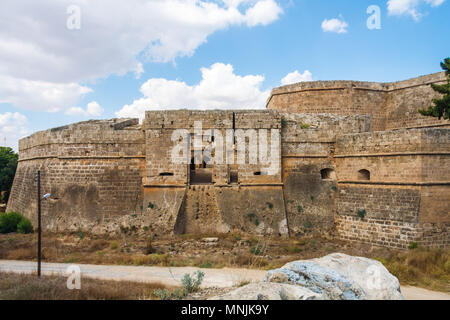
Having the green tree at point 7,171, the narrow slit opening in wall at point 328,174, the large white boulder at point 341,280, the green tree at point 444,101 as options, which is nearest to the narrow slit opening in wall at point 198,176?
the narrow slit opening in wall at point 328,174

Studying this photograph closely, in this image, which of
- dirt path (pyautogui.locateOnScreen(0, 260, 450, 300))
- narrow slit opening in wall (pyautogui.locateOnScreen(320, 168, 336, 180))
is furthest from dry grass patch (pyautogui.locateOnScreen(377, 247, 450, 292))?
narrow slit opening in wall (pyautogui.locateOnScreen(320, 168, 336, 180))

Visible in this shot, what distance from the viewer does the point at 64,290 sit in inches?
251

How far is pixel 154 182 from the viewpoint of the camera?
1296 cm

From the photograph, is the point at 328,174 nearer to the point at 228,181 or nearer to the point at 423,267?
the point at 228,181

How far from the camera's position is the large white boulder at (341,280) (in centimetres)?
442

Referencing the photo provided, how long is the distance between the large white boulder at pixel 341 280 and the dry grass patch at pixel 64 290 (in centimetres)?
341

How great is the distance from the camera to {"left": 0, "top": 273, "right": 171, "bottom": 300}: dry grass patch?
6.02 metres

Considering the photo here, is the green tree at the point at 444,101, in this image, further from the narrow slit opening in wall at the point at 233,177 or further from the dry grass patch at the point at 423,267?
the narrow slit opening in wall at the point at 233,177

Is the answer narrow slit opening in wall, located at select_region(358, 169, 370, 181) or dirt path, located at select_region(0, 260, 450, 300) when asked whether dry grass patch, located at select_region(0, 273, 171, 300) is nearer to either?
dirt path, located at select_region(0, 260, 450, 300)

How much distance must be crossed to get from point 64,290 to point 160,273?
10.0ft

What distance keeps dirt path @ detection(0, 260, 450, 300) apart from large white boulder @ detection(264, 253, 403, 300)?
317 cm

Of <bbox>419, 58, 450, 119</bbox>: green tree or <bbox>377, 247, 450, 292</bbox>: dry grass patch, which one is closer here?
<bbox>377, 247, 450, 292</bbox>: dry grass patch

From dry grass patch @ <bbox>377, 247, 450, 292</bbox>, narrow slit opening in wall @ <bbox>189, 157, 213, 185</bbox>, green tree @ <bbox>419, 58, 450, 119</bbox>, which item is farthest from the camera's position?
narrow slit opening in wall @ <bbox>189, 157, 213, 185</bbox>
